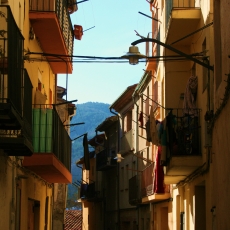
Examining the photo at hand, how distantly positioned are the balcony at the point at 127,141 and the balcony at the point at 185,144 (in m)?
18.2

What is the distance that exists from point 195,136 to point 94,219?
33.3m

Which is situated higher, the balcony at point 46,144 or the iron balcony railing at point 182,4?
the iron balcony railing at point 182,4

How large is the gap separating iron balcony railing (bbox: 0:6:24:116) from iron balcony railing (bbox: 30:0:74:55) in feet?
19.6

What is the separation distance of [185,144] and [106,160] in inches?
985

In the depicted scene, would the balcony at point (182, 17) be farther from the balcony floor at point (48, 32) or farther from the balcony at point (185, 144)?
the balcony floor at point (48, 32)

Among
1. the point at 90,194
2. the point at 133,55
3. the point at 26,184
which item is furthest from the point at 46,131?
the point at 90,194

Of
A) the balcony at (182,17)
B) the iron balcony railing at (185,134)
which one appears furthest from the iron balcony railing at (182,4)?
the iron balcony railing at (185,134)

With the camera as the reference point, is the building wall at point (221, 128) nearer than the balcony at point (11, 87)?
No

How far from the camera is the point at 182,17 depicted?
61.7ft

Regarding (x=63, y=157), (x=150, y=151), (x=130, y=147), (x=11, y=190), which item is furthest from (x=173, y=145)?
(x=130, y=147)

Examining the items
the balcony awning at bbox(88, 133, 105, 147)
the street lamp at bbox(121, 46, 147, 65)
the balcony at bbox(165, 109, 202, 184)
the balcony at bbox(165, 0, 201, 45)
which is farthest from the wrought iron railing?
the balcony awning at bbox(88, 133, 105, 147)

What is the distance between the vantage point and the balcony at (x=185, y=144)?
18125 millimetres

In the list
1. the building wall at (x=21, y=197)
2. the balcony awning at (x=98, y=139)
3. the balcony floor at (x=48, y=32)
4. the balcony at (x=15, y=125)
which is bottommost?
the building wall at (x=21, y=197)

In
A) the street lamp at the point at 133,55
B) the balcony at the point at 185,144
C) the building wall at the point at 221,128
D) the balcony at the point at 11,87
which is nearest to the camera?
the balcony at the point at 11,87
